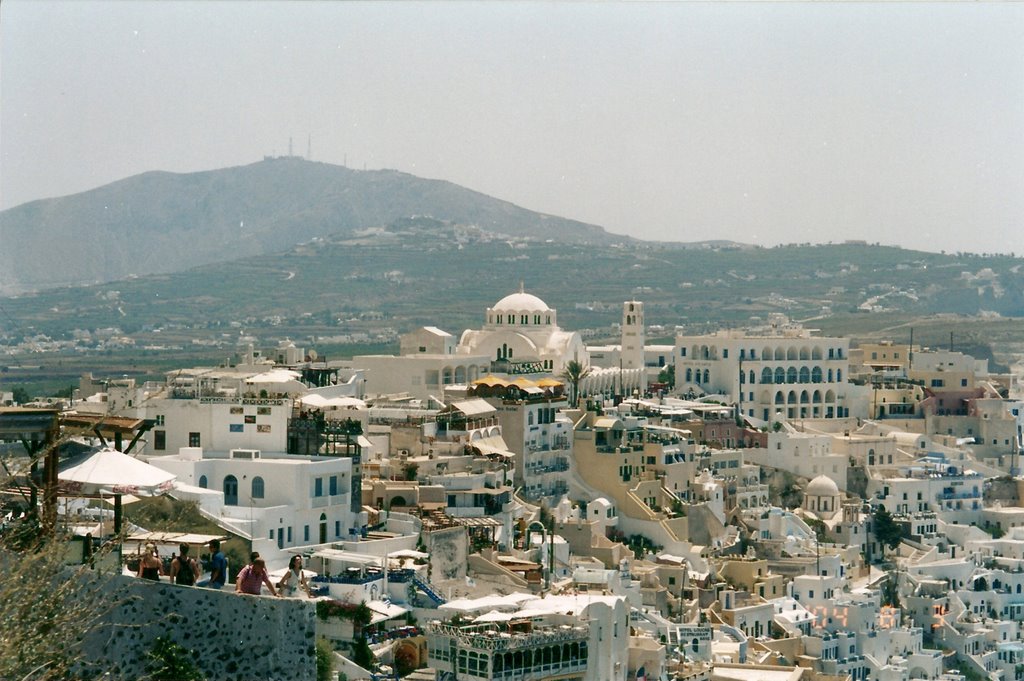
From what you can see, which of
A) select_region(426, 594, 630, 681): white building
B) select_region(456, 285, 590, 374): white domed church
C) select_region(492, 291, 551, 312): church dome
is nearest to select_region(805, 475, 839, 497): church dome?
select_region(456, 285, 590, 374): white domed church

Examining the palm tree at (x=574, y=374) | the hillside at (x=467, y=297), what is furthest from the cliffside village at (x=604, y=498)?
the hillside at (x=467, y=297)

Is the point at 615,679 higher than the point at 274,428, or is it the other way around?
the point at 274,428

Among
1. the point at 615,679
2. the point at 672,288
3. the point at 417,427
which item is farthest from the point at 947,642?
the point at 672,288

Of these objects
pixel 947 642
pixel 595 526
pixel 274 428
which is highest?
pixel 274 428

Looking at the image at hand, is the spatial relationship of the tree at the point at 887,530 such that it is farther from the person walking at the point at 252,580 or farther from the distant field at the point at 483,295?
the distant field at the point at 483,295

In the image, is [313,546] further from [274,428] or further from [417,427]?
[417,427]

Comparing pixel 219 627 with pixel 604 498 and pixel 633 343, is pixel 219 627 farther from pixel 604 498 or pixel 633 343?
pixel 633 343

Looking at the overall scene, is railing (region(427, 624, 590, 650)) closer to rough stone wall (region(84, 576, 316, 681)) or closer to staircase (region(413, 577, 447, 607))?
staircase (region(413, 577, 447, 607))
